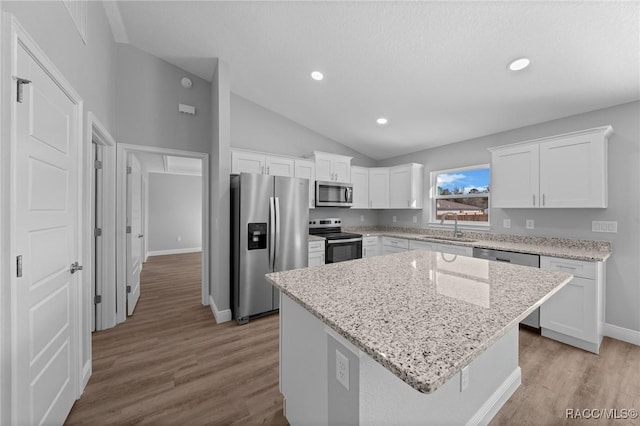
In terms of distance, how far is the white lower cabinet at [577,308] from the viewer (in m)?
2.31

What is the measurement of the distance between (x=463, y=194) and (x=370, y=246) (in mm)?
1687

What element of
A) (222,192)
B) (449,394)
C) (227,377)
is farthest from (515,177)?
(227,377)

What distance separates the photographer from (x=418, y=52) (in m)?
2.39

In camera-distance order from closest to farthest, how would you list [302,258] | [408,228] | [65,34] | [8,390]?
[8,390] < [65,34] < [302,258] < [408,228]

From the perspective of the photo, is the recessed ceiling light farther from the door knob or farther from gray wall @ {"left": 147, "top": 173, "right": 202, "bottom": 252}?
gray wall @ {"left": 147, "top": 173, "right": 202, "bottom": 252}

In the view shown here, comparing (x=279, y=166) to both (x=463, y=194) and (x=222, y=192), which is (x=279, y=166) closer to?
(x=222, y=192)

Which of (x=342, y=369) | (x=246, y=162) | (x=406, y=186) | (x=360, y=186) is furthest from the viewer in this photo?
(x=360, y=186)

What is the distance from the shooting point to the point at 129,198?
3.07m

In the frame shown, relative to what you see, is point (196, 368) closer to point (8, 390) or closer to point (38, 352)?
point (38, 352)

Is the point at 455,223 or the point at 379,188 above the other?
the point at 379,188

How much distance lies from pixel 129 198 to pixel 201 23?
83.3 inches

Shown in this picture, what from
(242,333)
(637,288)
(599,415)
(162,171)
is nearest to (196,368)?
(242,333)

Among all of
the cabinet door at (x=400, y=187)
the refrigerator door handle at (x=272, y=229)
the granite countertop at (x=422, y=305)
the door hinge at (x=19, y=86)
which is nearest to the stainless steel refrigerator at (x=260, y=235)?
the refrigerator door handle at (x=272, y=229)

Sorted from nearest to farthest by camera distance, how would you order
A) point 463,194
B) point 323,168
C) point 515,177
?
1. point 515,177
2. point 463,194
3. point 323,168
